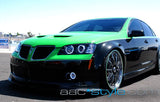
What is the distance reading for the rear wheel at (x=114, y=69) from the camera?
11.3 ft

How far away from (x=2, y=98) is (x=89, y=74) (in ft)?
4.39

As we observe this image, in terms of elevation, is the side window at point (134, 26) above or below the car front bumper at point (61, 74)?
above

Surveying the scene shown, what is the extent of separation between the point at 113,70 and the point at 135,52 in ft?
2.59

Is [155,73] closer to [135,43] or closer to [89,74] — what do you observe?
[135,43]

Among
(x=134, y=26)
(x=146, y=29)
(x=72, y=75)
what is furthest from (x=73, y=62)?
(x=146, y=29)

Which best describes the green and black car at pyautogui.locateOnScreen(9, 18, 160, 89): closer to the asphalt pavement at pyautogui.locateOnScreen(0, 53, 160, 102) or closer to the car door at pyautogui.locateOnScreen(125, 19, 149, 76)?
the car door at pyautogui.locateOnScreen(125, 19, 149, 76)

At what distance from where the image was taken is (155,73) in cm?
581

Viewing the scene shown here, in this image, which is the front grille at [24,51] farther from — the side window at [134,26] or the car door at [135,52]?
the side window at [134,26]

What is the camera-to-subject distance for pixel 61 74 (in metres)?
3.03

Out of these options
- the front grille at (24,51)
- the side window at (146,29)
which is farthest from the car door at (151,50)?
the front grille at (24,51)

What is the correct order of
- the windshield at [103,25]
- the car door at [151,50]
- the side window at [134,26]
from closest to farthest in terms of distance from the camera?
the windshield at [103,25] < the side window at [134,26] < the car door at [151,50]

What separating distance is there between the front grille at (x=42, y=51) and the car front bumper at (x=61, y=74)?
0.11 metres

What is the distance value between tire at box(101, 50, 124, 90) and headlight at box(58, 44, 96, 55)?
312 millimetres

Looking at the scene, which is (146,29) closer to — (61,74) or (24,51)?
(61,74)
